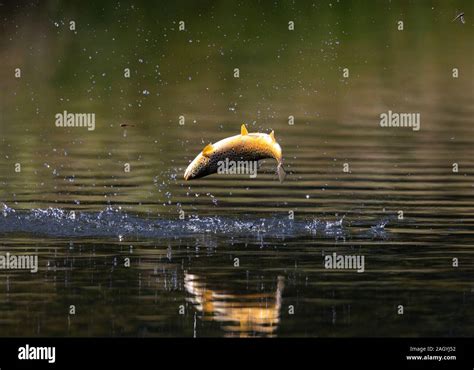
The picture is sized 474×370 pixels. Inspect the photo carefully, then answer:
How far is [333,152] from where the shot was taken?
81.7 ft

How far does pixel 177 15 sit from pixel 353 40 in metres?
4.22

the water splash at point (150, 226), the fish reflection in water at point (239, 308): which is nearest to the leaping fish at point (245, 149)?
the water splash at point (150, 226)

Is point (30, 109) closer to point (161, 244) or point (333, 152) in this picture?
point (333, 152)

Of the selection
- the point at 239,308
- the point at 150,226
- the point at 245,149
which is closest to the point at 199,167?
the point at 245,149

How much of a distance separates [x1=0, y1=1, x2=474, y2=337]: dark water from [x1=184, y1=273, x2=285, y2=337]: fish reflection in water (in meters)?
0.03

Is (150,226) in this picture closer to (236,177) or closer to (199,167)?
(199,167)

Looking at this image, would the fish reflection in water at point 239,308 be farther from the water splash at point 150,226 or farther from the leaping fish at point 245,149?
the water splash at point 150,226

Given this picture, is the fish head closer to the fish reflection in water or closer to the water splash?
the water splash

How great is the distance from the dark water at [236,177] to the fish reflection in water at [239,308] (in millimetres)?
26

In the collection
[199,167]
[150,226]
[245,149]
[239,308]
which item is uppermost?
[245,149]

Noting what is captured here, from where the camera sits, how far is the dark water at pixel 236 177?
47.1ft

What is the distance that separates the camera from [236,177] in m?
22.1

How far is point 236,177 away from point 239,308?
8.05 metres
